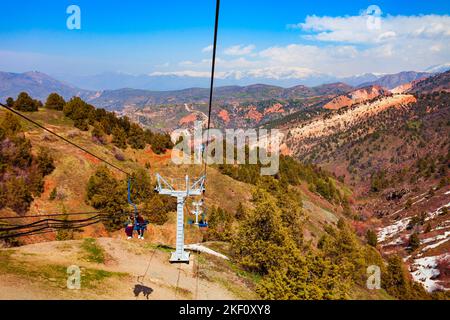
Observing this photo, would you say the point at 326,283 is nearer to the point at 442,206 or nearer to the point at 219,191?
the point at 219,191

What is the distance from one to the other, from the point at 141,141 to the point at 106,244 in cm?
6150

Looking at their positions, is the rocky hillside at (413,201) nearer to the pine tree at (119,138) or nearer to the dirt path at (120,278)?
the dirt path at (120,278)

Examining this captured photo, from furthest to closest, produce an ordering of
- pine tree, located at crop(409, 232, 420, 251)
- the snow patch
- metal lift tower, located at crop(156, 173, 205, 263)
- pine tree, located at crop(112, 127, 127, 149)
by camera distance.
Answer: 1. pine tree, located at crop(409, 232, 420, 251)
2. pine tree, located at crop(112, 127, 127, 149)
3. the snow patch
4. metal lift tower, located at crop(156, 173, 205, 263)

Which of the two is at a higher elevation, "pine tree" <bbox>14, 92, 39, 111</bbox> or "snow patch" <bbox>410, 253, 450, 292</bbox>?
"pine tree" <bbox>14, 92, 39, 111</bbox>

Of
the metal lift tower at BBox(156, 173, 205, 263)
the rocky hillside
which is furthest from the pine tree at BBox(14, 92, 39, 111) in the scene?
the rocky hillside

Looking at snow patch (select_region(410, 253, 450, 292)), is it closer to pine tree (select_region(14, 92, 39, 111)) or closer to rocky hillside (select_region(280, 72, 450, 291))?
rocky hillside (select_region(280, 72, 450, 291))

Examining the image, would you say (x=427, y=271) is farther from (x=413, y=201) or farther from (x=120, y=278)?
(x=120, y=278)

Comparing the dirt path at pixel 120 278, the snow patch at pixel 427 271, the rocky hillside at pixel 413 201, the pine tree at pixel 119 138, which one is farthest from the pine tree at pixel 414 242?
the pine tree at pixel 119 138

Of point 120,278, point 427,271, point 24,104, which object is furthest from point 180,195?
point 24,104

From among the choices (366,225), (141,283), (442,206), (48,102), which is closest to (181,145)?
(48,102)

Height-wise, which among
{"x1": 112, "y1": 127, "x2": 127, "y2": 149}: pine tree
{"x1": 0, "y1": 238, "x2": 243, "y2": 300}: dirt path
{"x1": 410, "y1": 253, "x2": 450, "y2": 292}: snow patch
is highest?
{"x1": 112, "y1": 127, "x2": 127, "y2": 149}: pine tree

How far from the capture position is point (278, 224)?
43.2 metres

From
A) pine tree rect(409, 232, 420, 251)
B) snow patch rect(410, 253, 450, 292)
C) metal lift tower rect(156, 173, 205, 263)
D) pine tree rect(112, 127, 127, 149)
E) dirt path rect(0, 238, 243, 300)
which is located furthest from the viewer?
pine tree rect(409, 232, 420, 251)

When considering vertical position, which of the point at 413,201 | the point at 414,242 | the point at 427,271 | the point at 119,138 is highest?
the point at 119,138
